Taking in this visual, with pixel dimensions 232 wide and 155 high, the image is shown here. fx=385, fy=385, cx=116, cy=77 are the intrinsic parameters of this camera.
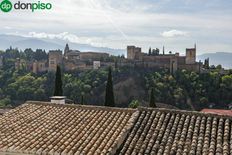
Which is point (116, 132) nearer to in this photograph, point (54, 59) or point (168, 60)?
point (168, 60)

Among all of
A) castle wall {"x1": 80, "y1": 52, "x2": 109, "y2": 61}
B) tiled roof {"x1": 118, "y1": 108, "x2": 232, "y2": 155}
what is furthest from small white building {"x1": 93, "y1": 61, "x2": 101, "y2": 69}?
tiled roof {"x1": 118, "y1": 108, "x2": 232, "y2": 155}

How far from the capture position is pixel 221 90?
9906 cm

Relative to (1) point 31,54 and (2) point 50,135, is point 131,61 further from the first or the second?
(2) point 50,135

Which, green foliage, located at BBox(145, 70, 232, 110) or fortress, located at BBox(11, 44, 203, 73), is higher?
fortress, located at BBox(11, 44, 203, 73)

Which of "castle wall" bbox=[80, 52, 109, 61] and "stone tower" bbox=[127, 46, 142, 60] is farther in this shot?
"castle wall" bbox=[80, 52, 109, 61]

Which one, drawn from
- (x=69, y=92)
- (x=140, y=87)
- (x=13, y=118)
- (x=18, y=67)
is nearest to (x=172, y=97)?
(x=140, y=87)

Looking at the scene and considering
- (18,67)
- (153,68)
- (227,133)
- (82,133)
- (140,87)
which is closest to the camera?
(227,133)

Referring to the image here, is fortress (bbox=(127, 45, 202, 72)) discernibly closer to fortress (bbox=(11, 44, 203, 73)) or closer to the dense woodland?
fortress (bbox=(11, 44, 203, 73))

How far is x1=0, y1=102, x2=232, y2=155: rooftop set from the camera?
11.5 m

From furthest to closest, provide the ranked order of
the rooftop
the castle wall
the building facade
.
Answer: the castle wall < the building facade < the rooftop

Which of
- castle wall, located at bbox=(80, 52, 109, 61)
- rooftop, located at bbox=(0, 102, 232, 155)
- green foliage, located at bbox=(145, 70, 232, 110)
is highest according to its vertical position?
rooftop, located at bbox=(0, 102, 232, 155)

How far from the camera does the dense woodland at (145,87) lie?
96.2 m

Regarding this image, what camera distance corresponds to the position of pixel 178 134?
1203 centimetres

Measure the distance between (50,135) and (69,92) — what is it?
8574cm
